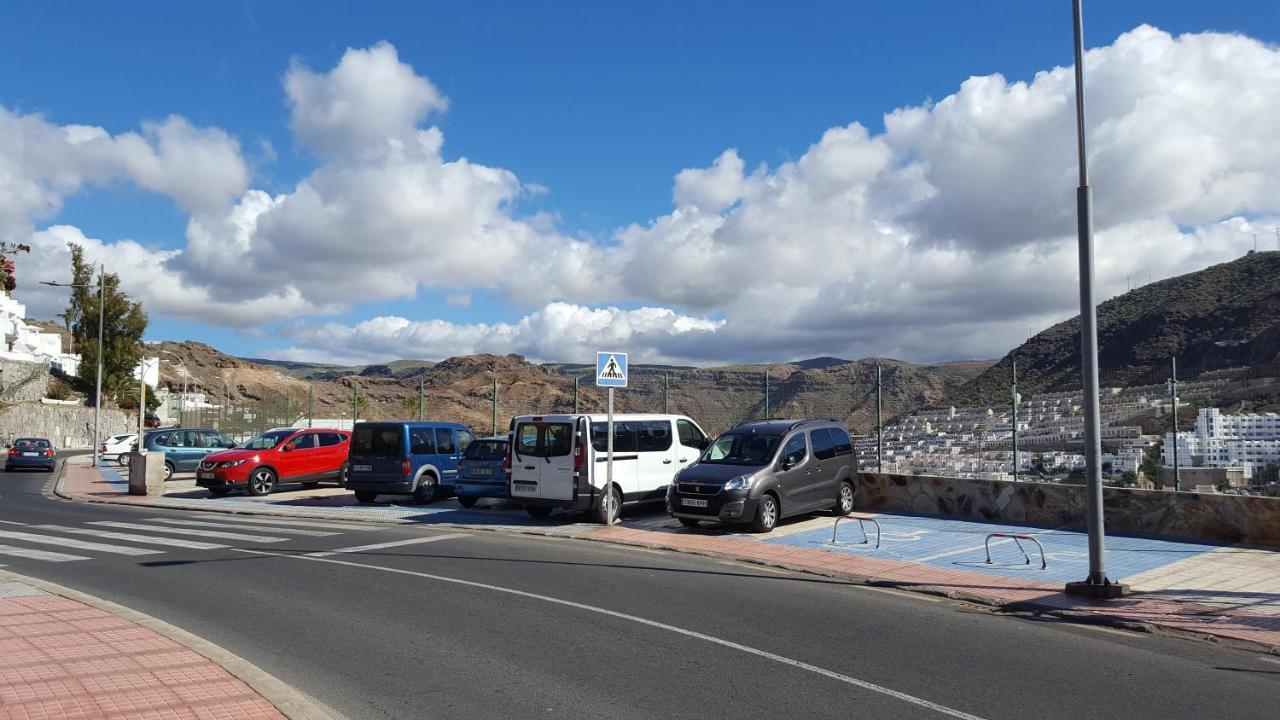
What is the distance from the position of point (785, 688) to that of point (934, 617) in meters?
3.28

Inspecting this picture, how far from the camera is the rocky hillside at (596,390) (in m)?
21.5

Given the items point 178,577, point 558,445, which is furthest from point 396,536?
point 178,577

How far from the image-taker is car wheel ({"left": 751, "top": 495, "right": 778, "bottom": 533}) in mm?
15305

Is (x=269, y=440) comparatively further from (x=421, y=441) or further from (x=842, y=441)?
(x=842, y=441)

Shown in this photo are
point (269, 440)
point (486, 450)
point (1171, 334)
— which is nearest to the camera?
point (486, 450)

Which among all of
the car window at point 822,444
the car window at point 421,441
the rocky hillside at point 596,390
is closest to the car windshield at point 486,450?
the car window at point 421,441

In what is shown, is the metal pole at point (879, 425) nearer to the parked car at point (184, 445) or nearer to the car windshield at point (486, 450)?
the car windshield at point (486, 450)

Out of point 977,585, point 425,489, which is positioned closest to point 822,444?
point 977,585

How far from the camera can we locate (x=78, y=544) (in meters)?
14.8

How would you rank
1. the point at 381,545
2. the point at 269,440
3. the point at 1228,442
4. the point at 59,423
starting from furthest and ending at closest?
the point at 59,423, the point at 269,440, the point at 381,545, the point at 1228,442

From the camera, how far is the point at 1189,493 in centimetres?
1401

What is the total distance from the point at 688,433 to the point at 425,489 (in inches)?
267

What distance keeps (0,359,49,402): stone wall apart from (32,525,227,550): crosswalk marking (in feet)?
197

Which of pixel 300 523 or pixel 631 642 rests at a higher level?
pixel 631 642
